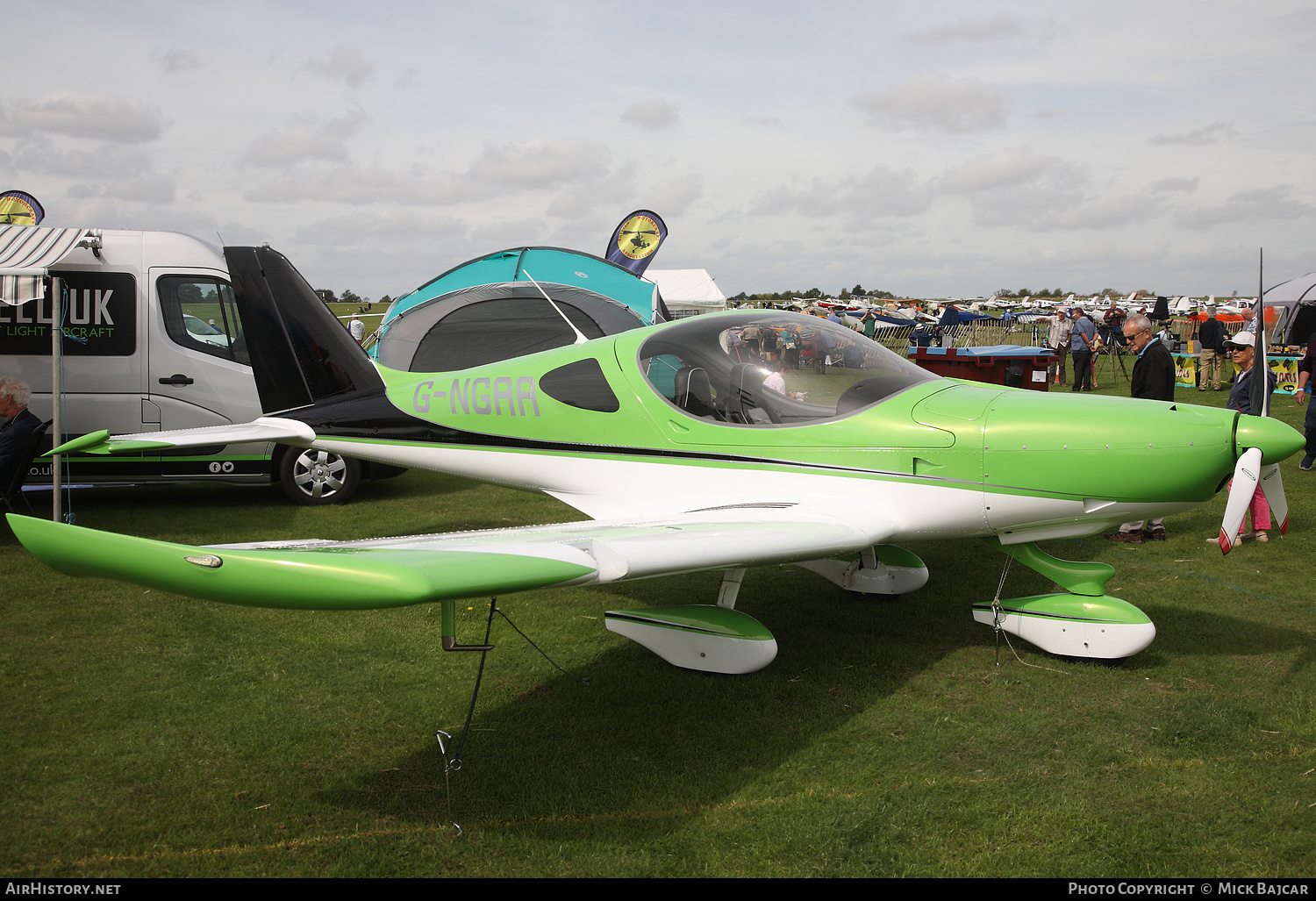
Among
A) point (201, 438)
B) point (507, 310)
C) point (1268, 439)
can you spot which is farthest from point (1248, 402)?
point (201, 438)

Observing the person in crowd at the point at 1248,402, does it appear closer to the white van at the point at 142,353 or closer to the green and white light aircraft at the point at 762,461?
the green and white light aircraft at the point at 762,461

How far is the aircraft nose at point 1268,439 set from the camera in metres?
3.78

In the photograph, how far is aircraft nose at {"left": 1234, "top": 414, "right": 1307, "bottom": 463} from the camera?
3.78 meters

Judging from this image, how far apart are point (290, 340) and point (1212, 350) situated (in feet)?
57.4

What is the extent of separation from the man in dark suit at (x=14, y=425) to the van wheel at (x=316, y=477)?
206 centimetres

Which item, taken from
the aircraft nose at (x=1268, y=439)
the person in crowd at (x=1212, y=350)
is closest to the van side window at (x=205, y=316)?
the aircraft nose at (x=1268, y=439)

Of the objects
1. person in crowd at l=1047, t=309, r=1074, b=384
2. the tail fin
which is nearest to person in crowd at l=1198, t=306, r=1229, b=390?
person in crowd at l=1047, t=309, r=1074, b=384

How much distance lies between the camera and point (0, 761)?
3406 mm

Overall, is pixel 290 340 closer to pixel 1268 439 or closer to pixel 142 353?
pixel 142 353

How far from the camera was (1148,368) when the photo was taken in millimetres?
6602

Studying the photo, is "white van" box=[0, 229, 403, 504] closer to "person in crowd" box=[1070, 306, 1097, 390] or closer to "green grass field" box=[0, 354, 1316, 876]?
"green grass field" box=[0, 354, 1316, 876]

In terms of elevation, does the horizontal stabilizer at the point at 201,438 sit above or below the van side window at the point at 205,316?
below

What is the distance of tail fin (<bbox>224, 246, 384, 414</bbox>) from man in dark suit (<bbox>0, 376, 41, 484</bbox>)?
1986 mm

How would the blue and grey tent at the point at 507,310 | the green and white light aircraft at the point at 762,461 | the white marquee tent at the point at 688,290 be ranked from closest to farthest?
1. the green and white light aircraft at the point at 762,461
2. the blue and grey tent at the point at 507,310
3. the white marquee tent at the point at 688,290
